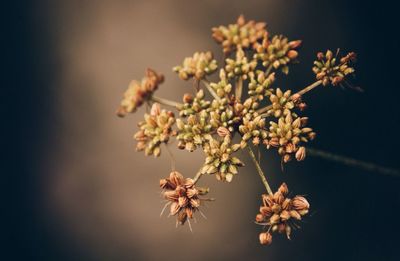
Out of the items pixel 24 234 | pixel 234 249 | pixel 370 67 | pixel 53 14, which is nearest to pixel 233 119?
pixel 370 67

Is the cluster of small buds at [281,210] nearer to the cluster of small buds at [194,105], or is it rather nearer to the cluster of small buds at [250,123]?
the cluster of small buds at [250,123]

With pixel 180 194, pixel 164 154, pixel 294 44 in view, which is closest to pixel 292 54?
pixel 294 44

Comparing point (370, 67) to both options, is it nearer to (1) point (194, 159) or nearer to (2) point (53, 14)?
(1) point (194, 159)

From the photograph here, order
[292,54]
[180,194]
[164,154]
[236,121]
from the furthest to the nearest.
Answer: [164,154], [292,54], [236,121], [180,194]

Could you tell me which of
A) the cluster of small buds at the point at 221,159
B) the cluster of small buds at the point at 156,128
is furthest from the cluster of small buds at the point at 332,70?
the cluster of small buds at the point at 156,128

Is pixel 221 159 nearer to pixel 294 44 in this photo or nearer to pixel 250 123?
pixel 250 123

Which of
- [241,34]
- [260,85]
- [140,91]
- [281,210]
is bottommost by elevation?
[281,210]
